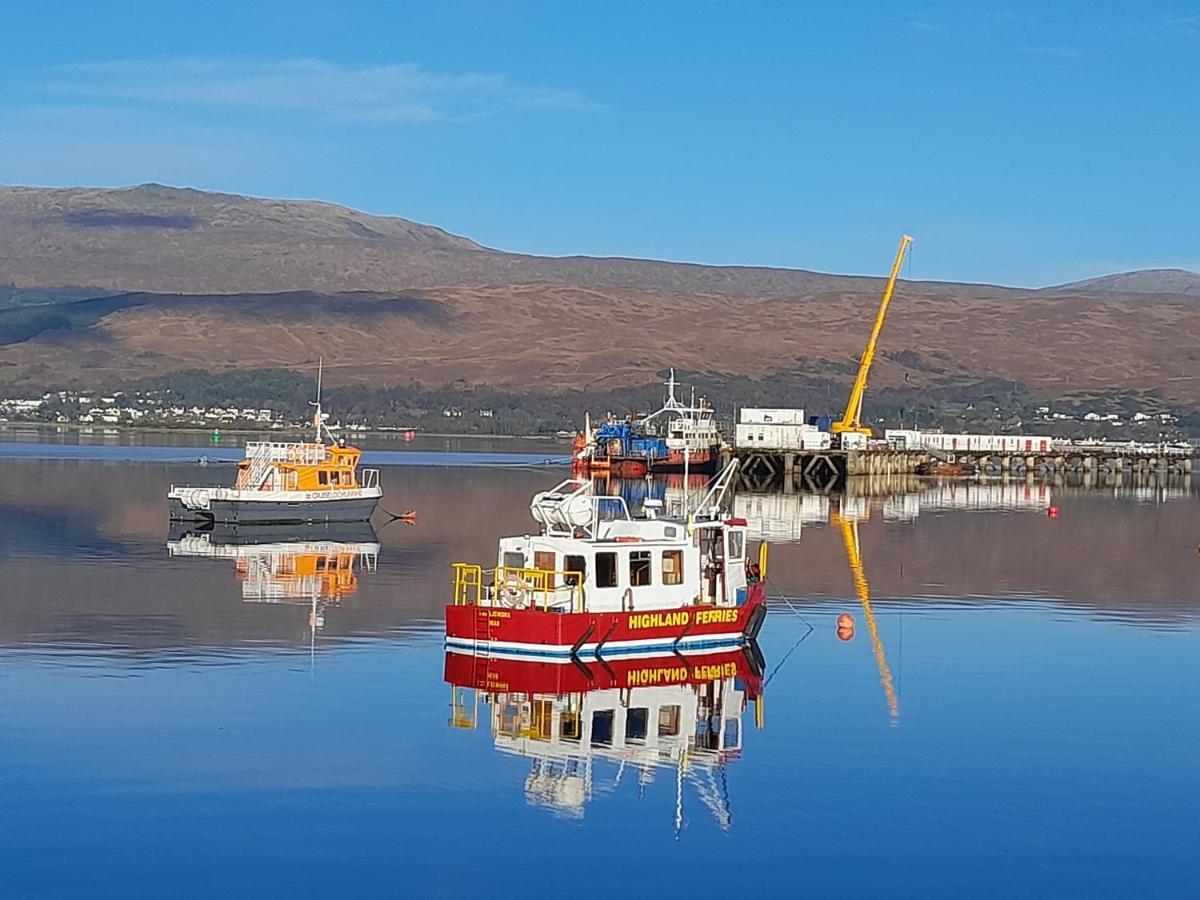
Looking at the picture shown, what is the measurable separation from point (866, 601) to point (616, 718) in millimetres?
16703

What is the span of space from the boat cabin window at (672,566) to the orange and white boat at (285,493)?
31730 mm

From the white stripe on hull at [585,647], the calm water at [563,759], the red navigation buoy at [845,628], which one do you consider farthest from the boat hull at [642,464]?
the white stripe on hull at [585,647]

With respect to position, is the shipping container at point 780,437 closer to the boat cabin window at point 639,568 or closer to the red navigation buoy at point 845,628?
the red navigation buoy at point 845,628

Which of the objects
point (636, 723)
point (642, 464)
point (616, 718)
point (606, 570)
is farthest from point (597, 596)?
point (642, 464)

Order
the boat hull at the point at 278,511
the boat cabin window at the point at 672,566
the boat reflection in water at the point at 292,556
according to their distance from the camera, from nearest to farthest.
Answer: the boat cabin window at the point at 672,566 < the boat reflection in water at the point at 292,556 < the boat hull at the point at 278,511

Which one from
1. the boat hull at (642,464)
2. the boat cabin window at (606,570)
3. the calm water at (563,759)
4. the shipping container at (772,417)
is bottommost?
the calm water at (563,759)

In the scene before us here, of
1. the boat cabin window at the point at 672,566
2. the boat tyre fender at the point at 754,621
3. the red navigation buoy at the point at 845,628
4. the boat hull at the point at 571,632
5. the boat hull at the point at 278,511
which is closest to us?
the boat hull at the point at 571,632

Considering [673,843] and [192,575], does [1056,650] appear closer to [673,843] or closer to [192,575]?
[673,843]

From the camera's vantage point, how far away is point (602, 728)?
25.3 meters

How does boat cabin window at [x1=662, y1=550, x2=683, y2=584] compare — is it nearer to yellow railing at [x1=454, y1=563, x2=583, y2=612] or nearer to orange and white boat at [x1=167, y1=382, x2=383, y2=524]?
yellow railing at [x1=454, y1=563, x2=583, y2=612]

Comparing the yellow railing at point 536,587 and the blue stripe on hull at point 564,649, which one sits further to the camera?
the yellow railing at point 536,587

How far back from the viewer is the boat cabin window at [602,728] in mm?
24578

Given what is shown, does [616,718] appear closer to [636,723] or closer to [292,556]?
[636,723]

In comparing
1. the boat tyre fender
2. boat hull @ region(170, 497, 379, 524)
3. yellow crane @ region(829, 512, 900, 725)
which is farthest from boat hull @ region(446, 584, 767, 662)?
boat hull @ region(170, 497, 379, 524)
